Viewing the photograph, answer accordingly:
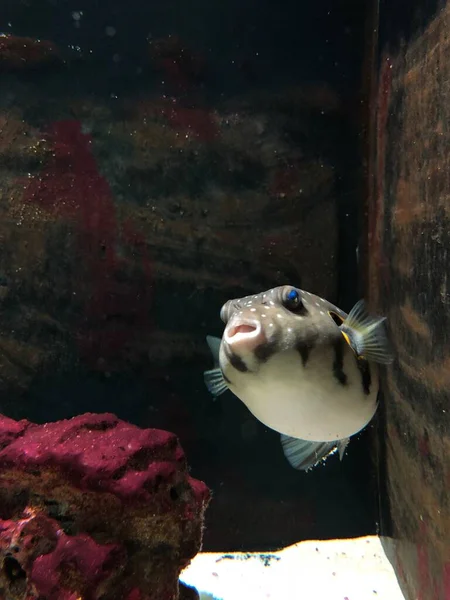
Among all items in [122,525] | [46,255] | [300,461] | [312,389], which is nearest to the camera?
[312,389]

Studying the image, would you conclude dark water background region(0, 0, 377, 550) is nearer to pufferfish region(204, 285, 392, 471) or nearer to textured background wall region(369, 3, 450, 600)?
textured background wall region(369, 3, 450, 600)

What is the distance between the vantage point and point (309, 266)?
4.48 meters

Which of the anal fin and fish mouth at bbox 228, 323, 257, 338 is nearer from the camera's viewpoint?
fish mouth at bbox 228, 323, 257, 338

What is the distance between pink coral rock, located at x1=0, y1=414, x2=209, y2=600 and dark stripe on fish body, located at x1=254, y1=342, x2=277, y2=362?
0.89m

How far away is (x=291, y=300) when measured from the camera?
2.13 m

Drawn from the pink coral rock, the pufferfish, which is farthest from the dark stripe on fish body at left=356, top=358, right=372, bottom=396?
the pink coral rock

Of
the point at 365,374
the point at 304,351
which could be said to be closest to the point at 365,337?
the point at 365,374

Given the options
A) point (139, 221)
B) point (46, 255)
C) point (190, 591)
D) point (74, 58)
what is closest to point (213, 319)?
point (139, 221)

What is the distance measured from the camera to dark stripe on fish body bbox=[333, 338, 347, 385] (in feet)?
7.01

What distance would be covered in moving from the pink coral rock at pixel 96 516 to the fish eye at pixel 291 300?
38.5 inches

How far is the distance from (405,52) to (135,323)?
2799 mm

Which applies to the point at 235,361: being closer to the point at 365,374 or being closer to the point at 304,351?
the point at 304,351

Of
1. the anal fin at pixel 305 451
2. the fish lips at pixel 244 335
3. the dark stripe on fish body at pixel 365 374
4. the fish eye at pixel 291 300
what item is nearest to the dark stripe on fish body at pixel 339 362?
the dark stripe on fish body at pixel 365 374

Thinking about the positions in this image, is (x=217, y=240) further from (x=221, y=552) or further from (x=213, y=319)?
(x=221, y=552)
